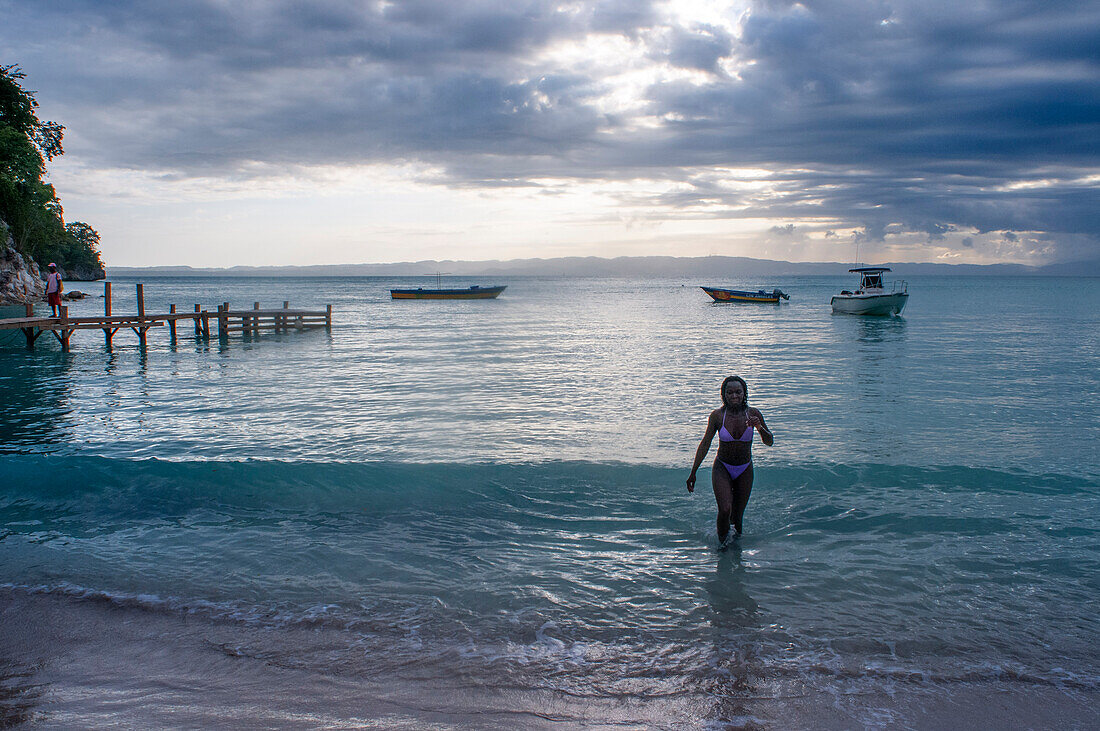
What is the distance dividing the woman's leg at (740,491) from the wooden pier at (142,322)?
87.9 feet

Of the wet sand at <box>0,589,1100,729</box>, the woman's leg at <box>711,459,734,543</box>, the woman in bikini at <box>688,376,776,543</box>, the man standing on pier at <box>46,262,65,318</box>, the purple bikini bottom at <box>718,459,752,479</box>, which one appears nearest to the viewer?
the wet sand at <box>0,589,1100,729</box>

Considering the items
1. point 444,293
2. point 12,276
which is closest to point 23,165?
point 12,276

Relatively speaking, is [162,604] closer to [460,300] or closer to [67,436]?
[67,436]

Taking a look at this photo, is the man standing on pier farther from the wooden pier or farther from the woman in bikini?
the woman in bikini

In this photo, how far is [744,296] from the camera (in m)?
73.3

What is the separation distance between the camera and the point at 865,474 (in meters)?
10.6

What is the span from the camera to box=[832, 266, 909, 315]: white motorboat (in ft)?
156

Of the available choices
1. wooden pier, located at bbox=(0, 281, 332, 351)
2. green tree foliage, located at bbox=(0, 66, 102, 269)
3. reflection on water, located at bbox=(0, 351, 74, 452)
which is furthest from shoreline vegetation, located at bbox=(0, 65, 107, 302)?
reflection on water, located at bbox=(0, 351, 74, 452)

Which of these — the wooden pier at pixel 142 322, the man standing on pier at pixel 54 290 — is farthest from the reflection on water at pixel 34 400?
the man standing on pier at pixel 54 290

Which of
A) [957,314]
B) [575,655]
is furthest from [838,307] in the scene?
[575,655]

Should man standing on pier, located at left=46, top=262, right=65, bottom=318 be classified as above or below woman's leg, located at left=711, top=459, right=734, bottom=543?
above

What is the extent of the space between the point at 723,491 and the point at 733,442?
0.61 meters

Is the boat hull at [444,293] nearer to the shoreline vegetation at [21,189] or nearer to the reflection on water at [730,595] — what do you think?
the shoreline vegetation at [21,189]

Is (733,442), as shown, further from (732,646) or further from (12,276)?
(12,276)
